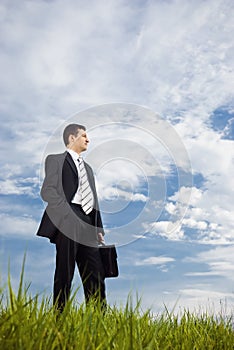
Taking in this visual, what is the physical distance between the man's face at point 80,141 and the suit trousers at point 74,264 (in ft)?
2.14

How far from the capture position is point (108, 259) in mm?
5590

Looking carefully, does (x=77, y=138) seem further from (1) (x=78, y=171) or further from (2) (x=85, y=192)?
(2) (x=85, y=192)

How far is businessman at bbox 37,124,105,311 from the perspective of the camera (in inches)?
201

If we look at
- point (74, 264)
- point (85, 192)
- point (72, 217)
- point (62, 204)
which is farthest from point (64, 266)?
point (85, 192)

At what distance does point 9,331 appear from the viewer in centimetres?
255

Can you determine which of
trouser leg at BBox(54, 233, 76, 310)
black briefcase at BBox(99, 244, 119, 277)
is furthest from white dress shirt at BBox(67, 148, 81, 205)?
black briefcase at BBox(99, 244, 119, 277)

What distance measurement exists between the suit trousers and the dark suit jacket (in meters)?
0.07

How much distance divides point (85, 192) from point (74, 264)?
29.2 inches

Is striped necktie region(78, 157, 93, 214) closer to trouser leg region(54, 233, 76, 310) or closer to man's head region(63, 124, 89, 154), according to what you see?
man's head region(63, 124, 89, 154)

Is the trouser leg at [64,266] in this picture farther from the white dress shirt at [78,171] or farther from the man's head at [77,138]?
the man's head at [77,138]

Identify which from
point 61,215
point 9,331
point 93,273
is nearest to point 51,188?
point 61,215

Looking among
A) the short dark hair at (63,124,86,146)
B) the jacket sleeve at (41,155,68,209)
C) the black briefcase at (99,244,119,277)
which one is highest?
the short dark hair at (63,124,86,146)

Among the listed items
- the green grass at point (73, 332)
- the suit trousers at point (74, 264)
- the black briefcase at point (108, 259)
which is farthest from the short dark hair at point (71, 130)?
the green grass at point (73, 332)

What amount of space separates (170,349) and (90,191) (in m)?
2.01
